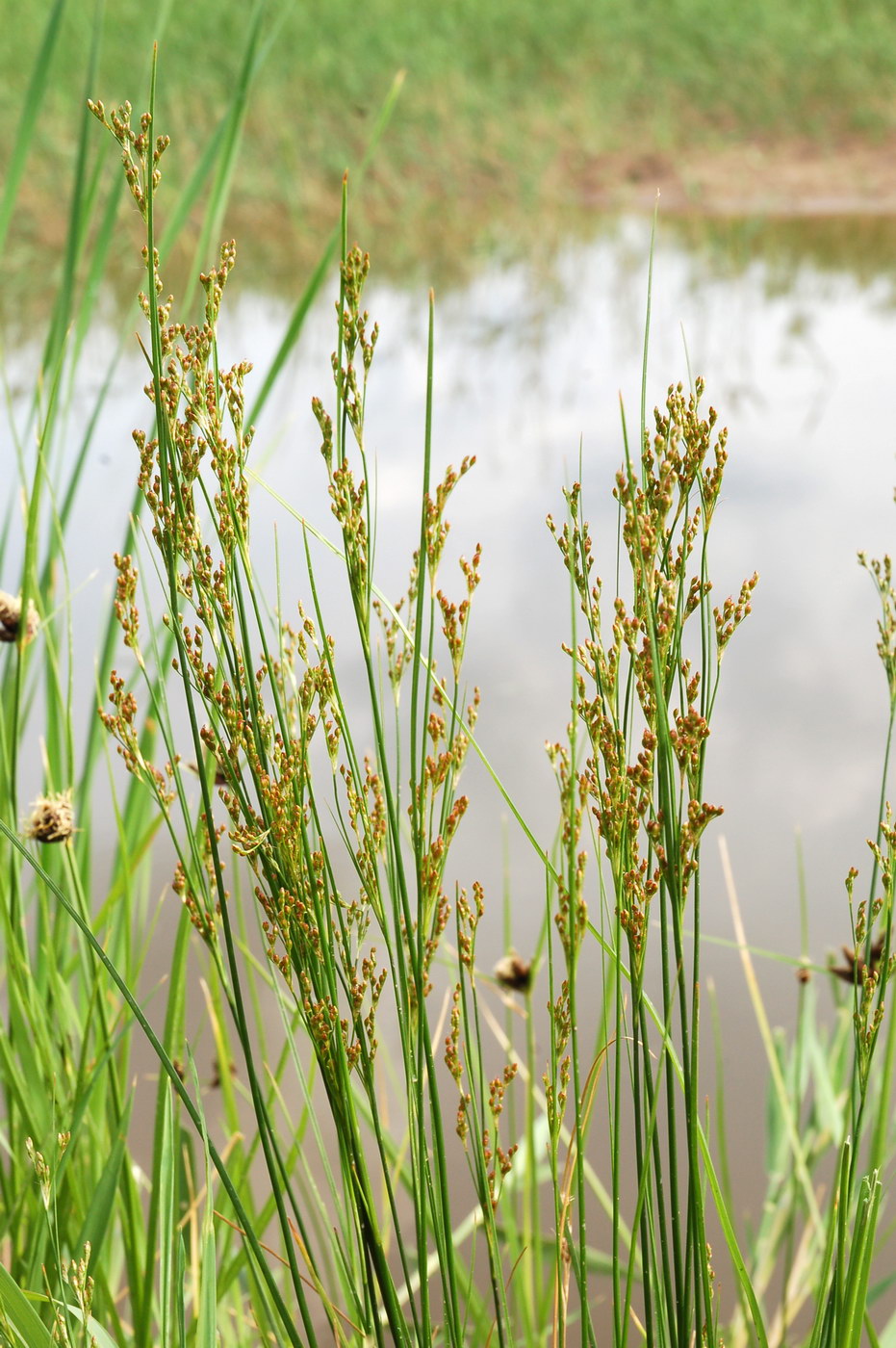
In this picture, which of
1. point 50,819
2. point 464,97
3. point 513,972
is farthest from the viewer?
point 464,97

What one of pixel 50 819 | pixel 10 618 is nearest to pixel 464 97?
pixel 10 618

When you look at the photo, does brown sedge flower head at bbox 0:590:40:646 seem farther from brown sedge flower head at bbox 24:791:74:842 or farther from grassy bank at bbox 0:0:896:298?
grassy bank at bbox 0:0:896:298

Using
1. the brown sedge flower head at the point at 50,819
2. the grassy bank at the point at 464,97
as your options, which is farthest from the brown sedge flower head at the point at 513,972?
the grassy bank at the point at 464,97

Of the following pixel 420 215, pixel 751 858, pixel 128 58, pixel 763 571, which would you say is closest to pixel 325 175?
pixel 420 215

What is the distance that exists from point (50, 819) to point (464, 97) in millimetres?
6584

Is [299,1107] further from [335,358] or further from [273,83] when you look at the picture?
[273,83]

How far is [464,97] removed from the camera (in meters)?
6.56

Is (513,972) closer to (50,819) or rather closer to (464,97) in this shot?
(50,819)

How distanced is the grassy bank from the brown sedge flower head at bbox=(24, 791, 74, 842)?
4.77 m

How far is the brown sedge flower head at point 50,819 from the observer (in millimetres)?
772

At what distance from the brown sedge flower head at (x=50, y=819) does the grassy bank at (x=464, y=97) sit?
4.77 metres

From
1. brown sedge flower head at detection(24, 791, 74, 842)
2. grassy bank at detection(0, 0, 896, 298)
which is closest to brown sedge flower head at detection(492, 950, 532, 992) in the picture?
brown sedge flower head at detection(24, 791, 74, 842)

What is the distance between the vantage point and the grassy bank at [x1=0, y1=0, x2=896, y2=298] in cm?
594

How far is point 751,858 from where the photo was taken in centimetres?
172
